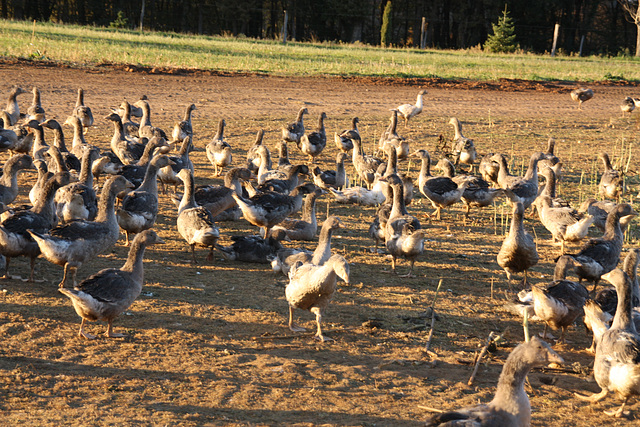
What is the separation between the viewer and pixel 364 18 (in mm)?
57156

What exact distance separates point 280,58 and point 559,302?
1146 inches

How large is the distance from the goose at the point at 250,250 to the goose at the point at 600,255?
4237 millimetres

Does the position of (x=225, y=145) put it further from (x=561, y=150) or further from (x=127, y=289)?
(x=561, y=150)

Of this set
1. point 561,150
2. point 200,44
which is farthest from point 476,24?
point 561,150

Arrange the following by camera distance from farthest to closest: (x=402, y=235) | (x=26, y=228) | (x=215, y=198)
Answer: (x=215, y=198) < (x=402, y=235) < (x=26, y=228)

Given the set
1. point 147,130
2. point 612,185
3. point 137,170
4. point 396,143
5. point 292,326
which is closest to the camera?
point 292,326

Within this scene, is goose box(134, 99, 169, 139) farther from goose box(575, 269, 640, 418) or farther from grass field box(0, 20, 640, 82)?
grass field box(0, 20, 640, 82)

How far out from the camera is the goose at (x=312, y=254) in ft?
27.4

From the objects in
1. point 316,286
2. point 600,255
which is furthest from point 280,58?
point 316,286

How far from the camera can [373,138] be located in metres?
19.6

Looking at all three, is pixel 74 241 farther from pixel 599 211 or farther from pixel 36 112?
pixel 36 112

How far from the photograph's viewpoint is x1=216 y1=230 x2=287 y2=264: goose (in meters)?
10.1

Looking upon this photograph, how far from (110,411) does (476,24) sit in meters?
54.6

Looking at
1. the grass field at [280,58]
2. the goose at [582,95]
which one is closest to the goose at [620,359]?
the goose at [582,95]
